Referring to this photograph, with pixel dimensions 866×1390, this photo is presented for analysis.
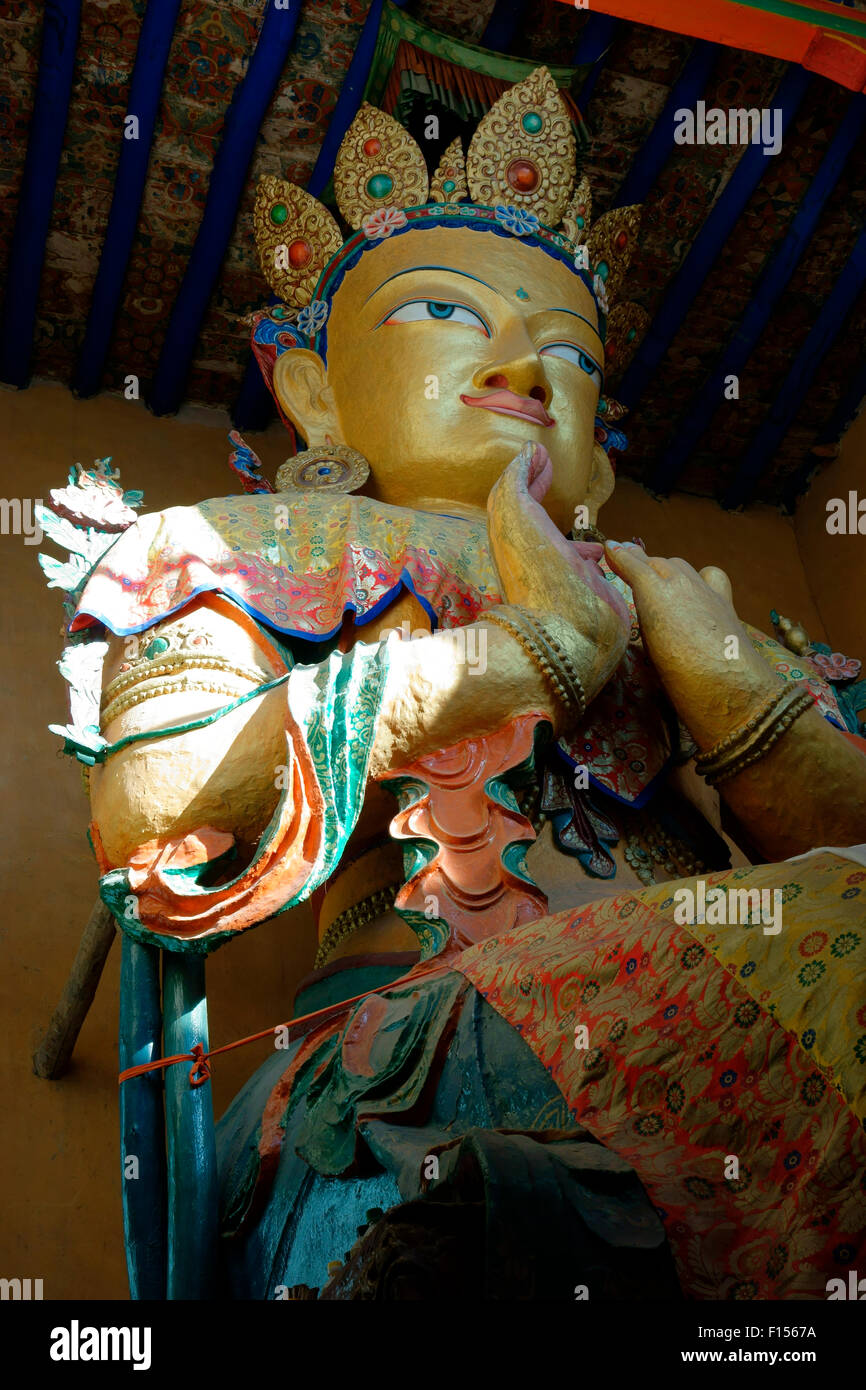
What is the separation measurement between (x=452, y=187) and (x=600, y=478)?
752 mm

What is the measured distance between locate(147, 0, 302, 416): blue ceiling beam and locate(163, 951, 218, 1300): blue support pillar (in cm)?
218

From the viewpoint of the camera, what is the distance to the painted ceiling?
3.64 metres

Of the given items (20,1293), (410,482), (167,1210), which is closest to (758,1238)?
(167,1210)

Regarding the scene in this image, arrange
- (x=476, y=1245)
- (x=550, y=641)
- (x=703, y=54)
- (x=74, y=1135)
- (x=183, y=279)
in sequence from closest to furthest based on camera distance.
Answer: (x=476, y=1245) → (x=550, y=641) → (x=74, y=1135) → (x=703, y=54) → (x=183, y=279)

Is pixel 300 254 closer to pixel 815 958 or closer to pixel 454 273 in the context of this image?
pixel 454 273

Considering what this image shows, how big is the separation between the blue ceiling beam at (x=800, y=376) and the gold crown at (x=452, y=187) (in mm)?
832

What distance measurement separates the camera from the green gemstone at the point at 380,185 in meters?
3.53

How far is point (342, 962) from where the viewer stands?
266 cm

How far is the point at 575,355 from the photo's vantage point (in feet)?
11.1

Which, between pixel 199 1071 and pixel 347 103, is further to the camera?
pixel 347 103

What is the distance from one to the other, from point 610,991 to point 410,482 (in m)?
1.66

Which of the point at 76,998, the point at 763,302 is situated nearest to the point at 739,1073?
the point at 76,998

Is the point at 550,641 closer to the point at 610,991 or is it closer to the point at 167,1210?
the point at 610,991

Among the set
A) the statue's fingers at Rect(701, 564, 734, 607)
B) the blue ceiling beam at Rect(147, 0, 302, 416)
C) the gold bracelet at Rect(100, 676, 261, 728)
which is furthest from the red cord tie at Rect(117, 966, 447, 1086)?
the blue ceiling beam at Rect(147, 0, 302, 416)
